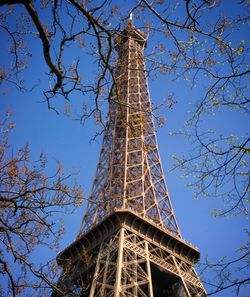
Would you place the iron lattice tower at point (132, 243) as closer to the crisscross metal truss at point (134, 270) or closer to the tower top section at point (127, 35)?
the crisscross metal truss at point (134, 270)

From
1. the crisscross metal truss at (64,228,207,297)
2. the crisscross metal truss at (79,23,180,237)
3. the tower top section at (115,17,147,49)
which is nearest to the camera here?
the tower top section at (115,17,147,49)

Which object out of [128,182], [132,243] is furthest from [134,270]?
[128,182]

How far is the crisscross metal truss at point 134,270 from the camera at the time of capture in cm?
→ 2312

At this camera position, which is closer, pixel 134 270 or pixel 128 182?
pixel 134 270

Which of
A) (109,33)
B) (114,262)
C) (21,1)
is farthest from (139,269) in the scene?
(21,1)

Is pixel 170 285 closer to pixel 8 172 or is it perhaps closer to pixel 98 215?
pixel 98 215

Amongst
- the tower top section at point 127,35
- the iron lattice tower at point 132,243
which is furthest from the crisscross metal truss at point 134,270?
the tower top section at point 127,35

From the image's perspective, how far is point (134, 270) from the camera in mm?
24125

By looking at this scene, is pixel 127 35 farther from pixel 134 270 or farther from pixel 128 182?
pixel 128 182

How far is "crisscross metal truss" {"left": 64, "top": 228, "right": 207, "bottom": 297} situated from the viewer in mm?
23125

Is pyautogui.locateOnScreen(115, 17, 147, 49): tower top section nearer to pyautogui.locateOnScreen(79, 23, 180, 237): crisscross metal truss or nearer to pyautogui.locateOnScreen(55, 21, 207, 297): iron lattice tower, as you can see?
pyautogui.locateOnScreen(55, 21, 207, 297): iron lattice tower

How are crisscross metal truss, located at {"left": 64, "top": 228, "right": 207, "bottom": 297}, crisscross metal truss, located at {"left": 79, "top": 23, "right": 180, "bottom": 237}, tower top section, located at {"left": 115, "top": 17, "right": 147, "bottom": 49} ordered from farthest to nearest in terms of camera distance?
crisscross metal truss, located at {"left": 79, "top": 23, "right": 180, "bottom": 237} → crisscross metal truss, located at {"left": 64, "top": 228, "right": 207, "bottom": 297} → tower top section, located at {"left": 115, "top": 17, "right": 147, "bottom": 49}

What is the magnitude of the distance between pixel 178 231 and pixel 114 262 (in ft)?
24.9

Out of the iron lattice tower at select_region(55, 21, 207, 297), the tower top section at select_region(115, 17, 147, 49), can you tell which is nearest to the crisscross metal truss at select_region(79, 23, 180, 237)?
the iron lattice tower at select_region(55, 21, 207, 297)
